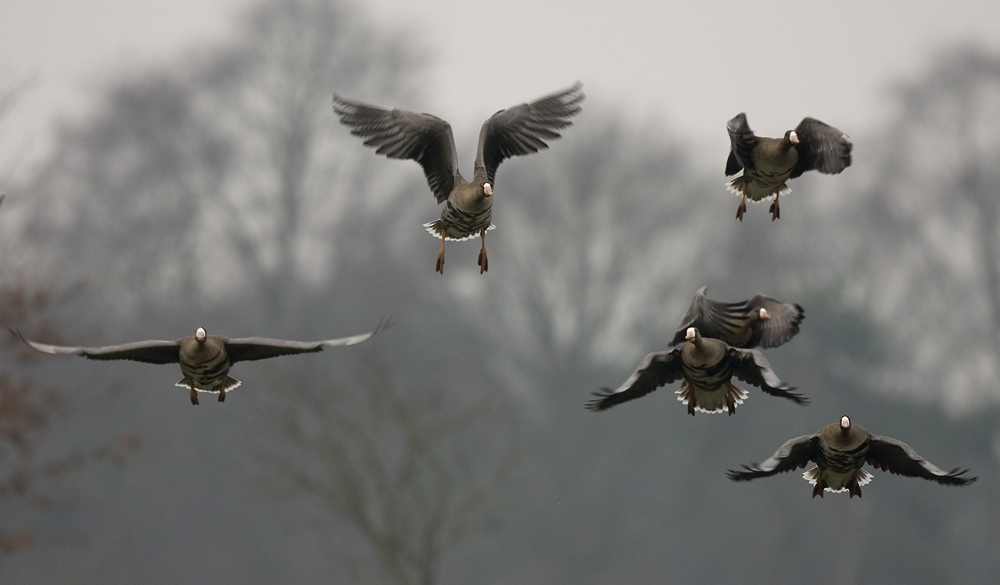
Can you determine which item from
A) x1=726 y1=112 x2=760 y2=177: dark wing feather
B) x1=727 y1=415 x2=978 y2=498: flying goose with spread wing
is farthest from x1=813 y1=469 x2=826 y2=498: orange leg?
x1=726 y1=112 x2=760 y2=177: dark wing feather

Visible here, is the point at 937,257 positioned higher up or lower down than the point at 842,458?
higher up

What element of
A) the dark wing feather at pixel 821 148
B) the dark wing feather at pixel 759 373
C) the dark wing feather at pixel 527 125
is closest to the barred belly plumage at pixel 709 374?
the dark wing feather at pixel 759 373

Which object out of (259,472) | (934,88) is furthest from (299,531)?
(934,88)

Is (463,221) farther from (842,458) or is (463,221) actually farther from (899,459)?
(899,459)

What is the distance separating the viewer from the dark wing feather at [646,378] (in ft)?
29.6

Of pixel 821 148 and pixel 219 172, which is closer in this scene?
pixel 821 148

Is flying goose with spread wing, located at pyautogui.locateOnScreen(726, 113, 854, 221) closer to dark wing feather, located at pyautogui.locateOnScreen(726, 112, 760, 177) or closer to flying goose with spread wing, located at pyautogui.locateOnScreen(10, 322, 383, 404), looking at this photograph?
dark wing feather, located at pyautogui.locateOnScreen(726, 112, 760, 177)

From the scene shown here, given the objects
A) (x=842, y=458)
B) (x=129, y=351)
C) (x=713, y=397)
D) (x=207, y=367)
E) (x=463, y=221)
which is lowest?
(x=129, y=351)

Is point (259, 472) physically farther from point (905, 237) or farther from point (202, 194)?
point (905, 237)

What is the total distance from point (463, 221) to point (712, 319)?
205 centimetres

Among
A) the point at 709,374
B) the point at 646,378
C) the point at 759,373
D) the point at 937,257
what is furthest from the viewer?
the point at 937,257

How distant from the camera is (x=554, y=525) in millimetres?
36125

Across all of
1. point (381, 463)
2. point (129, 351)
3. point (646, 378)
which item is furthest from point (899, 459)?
point (381, 463)

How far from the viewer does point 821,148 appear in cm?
998
